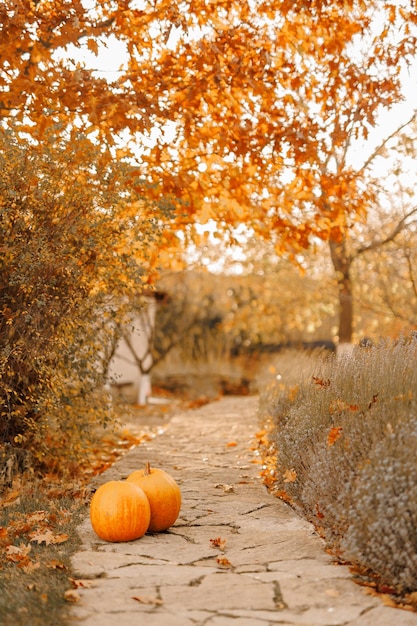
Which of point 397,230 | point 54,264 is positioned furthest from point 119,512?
point 397,230

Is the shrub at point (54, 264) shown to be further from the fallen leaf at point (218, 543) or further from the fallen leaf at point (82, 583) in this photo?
the fallen leaf at point (82, 583)

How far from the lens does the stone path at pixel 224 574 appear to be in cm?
392

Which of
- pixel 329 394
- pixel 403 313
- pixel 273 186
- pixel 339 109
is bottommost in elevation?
pixel 329 394

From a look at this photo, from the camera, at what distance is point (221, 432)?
11086 mm

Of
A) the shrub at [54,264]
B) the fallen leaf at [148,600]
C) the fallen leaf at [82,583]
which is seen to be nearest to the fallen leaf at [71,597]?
the fallen leaf at [82,583]

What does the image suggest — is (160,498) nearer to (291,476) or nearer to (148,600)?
(291,476)

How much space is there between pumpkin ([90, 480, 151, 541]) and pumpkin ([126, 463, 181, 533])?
0.49 ft

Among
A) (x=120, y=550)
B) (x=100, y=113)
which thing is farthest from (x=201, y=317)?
(x=120, y=550)

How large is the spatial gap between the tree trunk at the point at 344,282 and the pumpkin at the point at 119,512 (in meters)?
8.32

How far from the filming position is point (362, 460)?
4.81 metres

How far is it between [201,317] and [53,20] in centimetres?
1509

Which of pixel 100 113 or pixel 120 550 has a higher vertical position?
pixel 100 113

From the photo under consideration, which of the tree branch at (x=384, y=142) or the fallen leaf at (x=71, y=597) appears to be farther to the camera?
the tree branch at (x=384, y=142)

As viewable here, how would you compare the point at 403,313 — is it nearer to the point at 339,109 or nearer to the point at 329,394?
the point at 339,109
